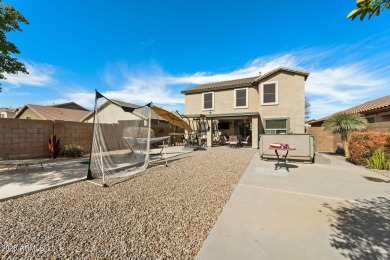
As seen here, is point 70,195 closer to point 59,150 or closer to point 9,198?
point 9,198

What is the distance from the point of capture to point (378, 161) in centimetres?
705

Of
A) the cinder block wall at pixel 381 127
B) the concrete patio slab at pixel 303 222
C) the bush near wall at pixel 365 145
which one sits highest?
the cinder block wall at pixel 381 127

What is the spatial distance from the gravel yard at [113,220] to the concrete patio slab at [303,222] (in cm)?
38

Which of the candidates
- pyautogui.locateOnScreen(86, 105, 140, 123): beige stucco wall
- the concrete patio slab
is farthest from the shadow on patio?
pyautogui.locateOnScreen(86, 105, 140, 123): beige stucco wall

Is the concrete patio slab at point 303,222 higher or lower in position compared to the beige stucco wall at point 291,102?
lower

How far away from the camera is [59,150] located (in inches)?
360

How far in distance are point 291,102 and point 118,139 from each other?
520 inches

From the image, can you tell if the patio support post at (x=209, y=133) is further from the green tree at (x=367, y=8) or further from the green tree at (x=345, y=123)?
the green tree at (x=367, y=8)

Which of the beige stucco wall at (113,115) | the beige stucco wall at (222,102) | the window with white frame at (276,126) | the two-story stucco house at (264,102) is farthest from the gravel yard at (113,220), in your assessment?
the beige stucco wall at (222,102)

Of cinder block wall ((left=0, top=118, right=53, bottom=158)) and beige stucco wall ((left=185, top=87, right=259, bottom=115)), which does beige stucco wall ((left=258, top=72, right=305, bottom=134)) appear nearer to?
beige stucco wall ((left=185, top=87, right=259, bottom=115))

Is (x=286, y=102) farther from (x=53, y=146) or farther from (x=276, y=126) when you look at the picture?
(x=53, y=146)

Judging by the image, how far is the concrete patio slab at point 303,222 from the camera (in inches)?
89.5

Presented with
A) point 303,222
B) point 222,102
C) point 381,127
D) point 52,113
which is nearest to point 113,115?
point 303,222

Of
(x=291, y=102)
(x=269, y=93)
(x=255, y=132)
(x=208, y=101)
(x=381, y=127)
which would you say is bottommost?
(x=255, y=132)
